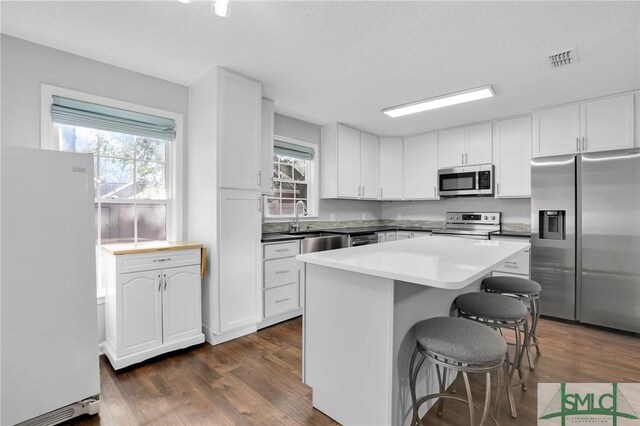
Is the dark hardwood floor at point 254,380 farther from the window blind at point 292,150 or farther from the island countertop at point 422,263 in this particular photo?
the window blind at point 292,150

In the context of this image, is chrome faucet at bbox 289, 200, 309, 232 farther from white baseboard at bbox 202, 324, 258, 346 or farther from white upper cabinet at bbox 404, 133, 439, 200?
white upper cabinet at bbox 404, 133, 439, 200

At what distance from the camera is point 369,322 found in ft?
5.05

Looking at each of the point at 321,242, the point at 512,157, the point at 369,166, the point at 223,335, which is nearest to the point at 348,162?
the point at 369,166

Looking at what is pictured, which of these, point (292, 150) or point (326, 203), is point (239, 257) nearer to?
point (292, 150)

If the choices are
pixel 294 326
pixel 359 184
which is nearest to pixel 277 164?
pixel 359 184

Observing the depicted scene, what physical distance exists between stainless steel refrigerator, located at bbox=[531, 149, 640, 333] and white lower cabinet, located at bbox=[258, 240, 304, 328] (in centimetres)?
275

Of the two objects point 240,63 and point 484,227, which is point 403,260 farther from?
point 484,227

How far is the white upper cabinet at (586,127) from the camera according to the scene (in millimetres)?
3127

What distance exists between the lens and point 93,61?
2535 millimetres

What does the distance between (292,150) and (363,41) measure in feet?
6.68

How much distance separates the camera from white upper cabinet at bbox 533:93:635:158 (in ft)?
10.3

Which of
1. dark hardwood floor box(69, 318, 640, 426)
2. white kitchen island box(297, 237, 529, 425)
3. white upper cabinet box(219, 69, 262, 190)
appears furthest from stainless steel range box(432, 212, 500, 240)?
white upper cabinet box(219, 69, 262, 190)

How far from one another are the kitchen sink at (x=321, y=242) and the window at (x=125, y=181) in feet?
4.78

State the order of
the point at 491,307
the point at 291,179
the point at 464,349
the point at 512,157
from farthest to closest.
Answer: the point at 291,179
the point at 512,157
the point at 491,307
the point at 464,349
